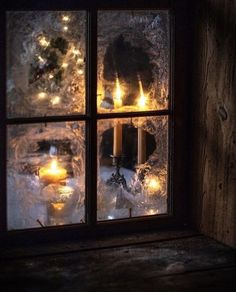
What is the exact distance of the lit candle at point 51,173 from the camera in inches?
91.9

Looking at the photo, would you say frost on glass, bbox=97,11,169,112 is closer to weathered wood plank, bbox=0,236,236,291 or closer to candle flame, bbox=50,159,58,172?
candle flame, bbox=50,159,58,172

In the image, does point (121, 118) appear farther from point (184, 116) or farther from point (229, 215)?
point (229, 215)

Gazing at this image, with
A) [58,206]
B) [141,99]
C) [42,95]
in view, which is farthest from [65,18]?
[58,206]

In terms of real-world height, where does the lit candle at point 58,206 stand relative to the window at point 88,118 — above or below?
below

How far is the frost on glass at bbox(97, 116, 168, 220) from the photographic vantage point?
94.5 inches

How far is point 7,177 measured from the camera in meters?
2.28

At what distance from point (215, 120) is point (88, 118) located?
1.26 ft

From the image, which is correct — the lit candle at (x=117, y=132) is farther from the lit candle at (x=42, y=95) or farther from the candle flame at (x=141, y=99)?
the lit candle at (x=42, y=95)

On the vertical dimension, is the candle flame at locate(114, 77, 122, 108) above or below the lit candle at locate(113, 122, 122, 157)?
above

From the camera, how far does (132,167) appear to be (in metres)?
2.46

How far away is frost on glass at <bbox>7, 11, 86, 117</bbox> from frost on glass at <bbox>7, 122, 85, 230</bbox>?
0.06 metres

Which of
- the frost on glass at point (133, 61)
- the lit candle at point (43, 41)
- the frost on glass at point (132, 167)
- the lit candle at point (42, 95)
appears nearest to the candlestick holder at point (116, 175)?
the frost on glass at point (132, 167)

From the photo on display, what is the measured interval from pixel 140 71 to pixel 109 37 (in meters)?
0.15

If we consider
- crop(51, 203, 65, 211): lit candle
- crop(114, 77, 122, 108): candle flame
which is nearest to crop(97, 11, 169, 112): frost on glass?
crop(114, 77, 122, 108): candle flame
